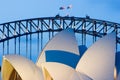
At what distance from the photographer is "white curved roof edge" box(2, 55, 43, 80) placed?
129 ft

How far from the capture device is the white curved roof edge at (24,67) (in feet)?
129

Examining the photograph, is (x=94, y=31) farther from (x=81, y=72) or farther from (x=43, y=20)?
(x=81, y=72)

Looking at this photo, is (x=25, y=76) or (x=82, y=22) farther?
(x=82, y=22)

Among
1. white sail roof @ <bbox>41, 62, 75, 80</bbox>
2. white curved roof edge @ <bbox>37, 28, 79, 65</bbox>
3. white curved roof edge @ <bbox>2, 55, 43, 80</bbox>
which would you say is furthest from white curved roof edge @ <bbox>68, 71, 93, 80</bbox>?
white curved roof edge @ <bbox>37, 28, 79, 65</bbox>

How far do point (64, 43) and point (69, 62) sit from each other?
6.62 feet

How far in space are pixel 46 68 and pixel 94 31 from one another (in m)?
33.2

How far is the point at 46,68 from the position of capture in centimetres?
3753

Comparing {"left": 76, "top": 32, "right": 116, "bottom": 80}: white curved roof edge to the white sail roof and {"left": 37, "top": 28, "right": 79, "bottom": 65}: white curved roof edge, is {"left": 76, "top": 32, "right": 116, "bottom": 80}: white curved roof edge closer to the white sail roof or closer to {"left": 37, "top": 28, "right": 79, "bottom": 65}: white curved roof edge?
the white sail roof

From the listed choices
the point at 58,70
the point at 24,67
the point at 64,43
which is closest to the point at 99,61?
the point at 58,70

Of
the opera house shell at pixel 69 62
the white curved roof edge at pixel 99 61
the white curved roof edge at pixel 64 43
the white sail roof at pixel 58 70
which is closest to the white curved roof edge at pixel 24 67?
the opera house shell at pixel 69 62

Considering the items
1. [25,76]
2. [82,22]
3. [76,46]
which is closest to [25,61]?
[25,76]

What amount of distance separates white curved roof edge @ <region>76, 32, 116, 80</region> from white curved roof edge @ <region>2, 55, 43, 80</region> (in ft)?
12.0

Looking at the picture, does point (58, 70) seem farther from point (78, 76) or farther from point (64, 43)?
point (64, 43)

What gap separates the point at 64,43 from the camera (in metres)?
41.1
